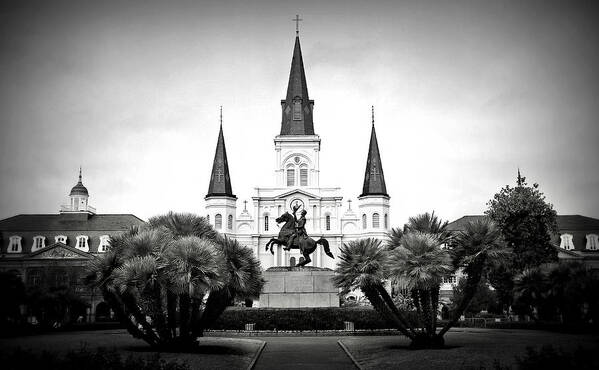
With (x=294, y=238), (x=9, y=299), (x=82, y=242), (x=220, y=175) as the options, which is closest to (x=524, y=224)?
(x=294, y=238)

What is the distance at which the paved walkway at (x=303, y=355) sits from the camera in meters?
21.4

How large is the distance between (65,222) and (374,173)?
48.3 metres

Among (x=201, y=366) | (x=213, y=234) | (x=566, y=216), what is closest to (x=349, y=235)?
(x=566, y=216)

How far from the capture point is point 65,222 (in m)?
93.1

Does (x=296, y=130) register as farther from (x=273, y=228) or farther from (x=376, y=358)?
(x=376, y=358)

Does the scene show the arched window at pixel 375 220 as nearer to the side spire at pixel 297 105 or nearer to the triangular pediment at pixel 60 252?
the side spire at pixel 297 105

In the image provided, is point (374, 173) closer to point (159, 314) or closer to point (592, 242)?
point (592, 242)

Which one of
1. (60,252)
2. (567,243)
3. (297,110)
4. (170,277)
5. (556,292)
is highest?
(297,110)

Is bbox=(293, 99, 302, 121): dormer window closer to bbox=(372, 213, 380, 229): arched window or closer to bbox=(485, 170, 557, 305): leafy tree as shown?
bbox=(372, 213, 380, 229): arched window

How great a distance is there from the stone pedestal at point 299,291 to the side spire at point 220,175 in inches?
2594

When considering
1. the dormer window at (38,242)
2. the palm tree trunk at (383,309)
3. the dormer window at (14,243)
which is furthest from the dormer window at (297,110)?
the palm tree trunk at (383,309)

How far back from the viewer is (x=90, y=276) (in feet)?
75.2

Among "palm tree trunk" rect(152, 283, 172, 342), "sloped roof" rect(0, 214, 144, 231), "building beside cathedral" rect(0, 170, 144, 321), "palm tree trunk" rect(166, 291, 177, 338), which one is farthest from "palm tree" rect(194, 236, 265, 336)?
"sloped roof" rect(0, 214, 144, 231)

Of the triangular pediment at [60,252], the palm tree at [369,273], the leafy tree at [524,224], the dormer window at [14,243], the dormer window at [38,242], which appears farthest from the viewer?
the dormer window at [38,242]
